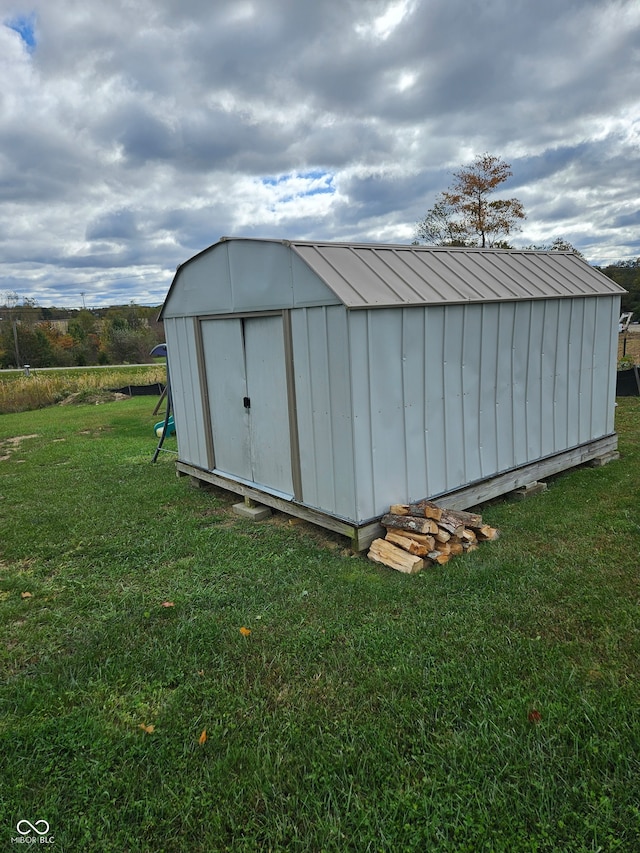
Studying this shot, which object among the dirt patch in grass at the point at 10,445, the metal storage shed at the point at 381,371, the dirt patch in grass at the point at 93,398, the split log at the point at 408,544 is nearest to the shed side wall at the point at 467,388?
the metal storage shed at the point at 381,371

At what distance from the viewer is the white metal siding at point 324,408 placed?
449cm

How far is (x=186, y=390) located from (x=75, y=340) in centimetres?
4304

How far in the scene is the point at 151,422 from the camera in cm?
1263

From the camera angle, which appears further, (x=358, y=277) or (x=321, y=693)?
(x=358, y=277)

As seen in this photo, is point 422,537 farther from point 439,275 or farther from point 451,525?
point 439,275

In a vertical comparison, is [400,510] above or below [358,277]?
below

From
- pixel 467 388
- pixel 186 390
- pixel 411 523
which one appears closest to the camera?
pixel 411 523

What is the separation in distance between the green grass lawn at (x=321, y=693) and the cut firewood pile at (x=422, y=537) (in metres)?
0.15

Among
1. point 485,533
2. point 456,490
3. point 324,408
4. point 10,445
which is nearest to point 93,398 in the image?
point 10,445

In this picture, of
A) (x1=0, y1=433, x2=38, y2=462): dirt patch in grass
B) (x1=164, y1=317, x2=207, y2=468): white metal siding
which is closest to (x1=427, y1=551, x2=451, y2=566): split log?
(x1=164, y1=317, x2=207, y2=468): white metal siding

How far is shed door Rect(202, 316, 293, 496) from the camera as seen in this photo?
5398 mm

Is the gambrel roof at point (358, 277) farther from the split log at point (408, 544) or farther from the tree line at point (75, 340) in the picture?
the tree line at point (75, 340)

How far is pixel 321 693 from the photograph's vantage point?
295 centimetres

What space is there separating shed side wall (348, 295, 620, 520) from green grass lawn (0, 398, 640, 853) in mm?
800
